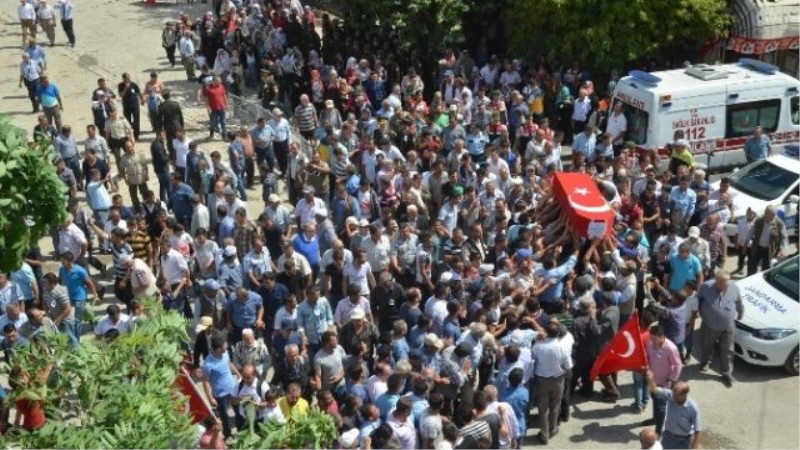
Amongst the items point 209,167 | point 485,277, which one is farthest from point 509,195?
point 209,167

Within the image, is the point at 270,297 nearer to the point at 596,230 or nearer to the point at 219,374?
the point at 219,374

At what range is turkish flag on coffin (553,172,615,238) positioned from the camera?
1524 cm

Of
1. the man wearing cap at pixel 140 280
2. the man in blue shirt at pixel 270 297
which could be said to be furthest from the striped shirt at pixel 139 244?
the man in blue shirt at pixel 270 297

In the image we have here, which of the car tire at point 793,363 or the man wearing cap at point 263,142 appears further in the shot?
the man wearing cap at point 263,142

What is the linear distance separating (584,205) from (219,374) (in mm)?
5752

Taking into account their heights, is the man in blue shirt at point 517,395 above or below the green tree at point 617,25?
below

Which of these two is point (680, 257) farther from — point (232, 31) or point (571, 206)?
point (232, 31)

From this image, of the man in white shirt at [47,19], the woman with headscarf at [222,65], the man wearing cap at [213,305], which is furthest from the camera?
the man in white shirt at [47,19]

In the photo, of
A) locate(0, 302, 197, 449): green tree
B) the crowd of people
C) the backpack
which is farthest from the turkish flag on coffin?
the backpack

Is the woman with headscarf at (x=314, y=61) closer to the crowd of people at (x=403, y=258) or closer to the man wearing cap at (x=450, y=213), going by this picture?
the crowd of people at (x=403, y=258)

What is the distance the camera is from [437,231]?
1542 centimetres

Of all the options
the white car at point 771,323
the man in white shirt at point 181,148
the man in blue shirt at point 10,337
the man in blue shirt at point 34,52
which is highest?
the man in blue shirt at point 34,52

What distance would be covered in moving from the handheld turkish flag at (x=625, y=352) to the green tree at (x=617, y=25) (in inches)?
419

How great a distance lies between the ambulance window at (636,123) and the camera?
19234mm
